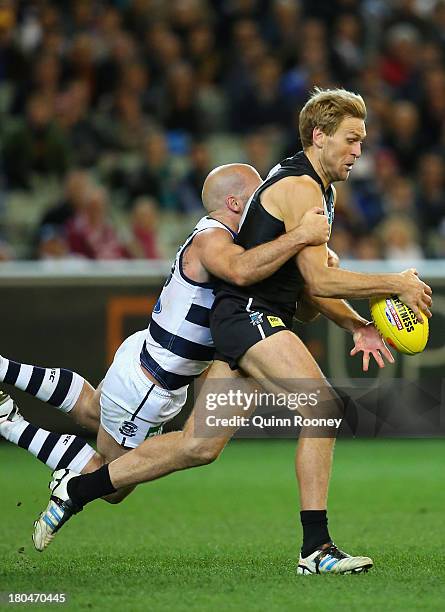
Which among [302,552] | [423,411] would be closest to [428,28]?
[423,411]

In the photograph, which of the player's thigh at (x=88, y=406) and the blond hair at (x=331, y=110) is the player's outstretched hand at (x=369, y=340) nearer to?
the blond hair at (x=331, y=110)

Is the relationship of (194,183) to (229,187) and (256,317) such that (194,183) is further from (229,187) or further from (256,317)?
(256,317)

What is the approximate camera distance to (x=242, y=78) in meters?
14.9

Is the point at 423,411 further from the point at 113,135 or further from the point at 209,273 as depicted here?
the point at 209,273

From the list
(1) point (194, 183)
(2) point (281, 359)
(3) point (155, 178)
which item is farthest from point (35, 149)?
(2) point (281, 359)

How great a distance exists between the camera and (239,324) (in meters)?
5.85

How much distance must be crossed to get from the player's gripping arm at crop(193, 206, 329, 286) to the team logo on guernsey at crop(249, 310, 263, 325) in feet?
0.56

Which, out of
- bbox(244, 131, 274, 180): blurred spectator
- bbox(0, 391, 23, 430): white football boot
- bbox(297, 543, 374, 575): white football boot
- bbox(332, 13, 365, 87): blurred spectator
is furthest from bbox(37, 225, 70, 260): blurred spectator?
bbox(297, 543, 374, 575): white football boot

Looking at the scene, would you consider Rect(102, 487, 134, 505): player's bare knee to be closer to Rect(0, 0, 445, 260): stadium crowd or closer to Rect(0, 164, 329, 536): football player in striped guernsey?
Rect(0, 164, 329, 536): football player in striped guernsey

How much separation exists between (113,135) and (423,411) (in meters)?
5.00

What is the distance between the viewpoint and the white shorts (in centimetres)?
638

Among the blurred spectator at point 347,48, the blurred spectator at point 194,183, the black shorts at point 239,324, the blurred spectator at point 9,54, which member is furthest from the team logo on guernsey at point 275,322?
the blurred spectator at point 347,48

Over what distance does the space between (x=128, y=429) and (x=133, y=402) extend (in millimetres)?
175

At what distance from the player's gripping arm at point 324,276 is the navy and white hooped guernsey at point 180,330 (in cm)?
48
